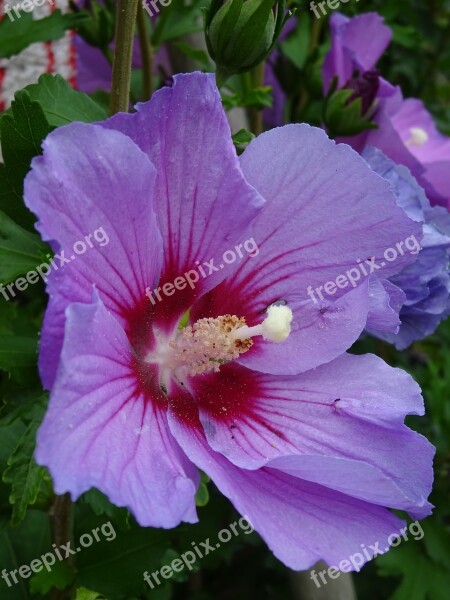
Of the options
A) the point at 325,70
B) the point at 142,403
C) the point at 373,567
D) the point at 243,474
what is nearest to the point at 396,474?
the point at 243,474

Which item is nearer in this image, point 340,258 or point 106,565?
point 340,258

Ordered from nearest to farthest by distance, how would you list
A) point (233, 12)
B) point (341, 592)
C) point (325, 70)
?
point (233, 12)
point (341, 592)
point (325, 70)

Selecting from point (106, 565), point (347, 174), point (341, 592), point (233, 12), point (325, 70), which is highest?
point (233, 12)

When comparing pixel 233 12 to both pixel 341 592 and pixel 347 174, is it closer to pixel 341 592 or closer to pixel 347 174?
pixel 347 174

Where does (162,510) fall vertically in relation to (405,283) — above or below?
above

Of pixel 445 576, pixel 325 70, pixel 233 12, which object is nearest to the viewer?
pixel 233 12

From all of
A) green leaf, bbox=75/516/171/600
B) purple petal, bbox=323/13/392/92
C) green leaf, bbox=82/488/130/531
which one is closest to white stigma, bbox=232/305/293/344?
green leaf, bbox=82/488/130/531
